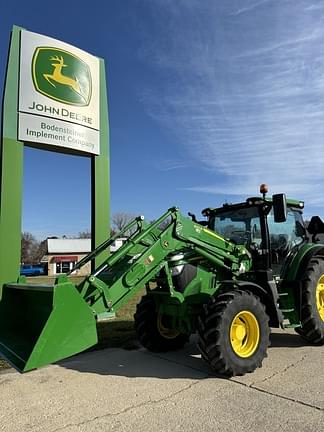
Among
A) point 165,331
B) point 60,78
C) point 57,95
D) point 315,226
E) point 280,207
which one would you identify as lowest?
point 165,331

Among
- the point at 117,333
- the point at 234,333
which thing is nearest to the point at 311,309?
the point at 234,333

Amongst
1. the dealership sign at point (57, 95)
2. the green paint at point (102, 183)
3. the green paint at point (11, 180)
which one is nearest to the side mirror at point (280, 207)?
the green paint at point (102, 183)

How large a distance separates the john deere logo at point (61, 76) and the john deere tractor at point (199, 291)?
495cm

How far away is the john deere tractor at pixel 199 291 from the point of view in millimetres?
4320

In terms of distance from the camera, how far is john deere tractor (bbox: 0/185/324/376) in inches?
170

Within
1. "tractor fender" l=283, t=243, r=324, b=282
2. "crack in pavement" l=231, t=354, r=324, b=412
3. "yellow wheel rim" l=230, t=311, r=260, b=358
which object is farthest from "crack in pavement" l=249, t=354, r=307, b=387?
"tractor fender" l=283, t=243, r=324, b=282

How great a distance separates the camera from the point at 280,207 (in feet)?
19.1

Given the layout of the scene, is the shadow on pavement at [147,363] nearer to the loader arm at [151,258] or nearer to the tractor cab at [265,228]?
the loader arm at [151,258]

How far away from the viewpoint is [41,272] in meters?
59.2

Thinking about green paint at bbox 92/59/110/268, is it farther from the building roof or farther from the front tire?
the building roof

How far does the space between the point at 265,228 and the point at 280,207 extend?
638 mm

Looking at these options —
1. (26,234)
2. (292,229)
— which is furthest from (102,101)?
(26,234)

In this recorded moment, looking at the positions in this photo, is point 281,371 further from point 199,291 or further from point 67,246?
point 67,246

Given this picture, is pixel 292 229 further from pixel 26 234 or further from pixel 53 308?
pixel 26 234
